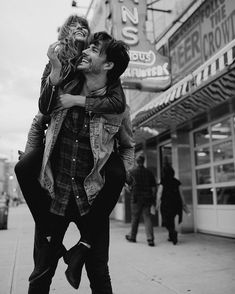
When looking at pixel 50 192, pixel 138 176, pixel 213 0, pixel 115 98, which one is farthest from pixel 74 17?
pixel 213 0

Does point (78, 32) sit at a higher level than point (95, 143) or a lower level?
higher

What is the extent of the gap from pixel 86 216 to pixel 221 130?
608cm

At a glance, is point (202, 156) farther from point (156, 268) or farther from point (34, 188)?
point (34, 188)

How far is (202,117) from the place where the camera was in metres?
7.49

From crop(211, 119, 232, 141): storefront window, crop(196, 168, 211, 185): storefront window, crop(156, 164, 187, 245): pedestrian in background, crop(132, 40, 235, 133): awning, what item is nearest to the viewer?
crop(132, 40, 235, 133): awning

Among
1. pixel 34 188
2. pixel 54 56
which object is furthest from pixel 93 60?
pixel 34 188

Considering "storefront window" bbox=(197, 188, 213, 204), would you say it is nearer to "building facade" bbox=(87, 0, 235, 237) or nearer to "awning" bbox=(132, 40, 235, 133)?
"building facade" bbox=(87, 0, 235, 237)

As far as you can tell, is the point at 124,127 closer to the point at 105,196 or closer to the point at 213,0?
the point at 105,196

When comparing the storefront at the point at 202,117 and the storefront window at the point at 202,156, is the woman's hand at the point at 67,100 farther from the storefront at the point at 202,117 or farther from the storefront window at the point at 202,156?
the storefront window at the point at 202,156

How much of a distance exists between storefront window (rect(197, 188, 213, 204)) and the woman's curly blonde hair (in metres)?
6.46

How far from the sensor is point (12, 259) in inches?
202

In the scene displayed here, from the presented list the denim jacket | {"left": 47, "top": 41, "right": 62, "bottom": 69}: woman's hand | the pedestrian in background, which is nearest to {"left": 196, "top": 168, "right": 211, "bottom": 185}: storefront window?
the pedestrian in background

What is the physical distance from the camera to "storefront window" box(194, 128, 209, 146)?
309 inches

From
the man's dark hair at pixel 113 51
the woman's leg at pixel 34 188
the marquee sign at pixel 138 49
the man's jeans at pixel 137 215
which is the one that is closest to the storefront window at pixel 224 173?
the man's jeans at pixel 137 215
